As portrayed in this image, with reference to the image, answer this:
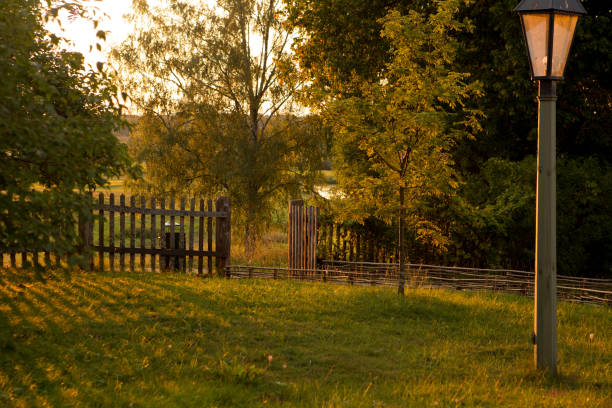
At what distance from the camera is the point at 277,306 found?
9578 millimetres

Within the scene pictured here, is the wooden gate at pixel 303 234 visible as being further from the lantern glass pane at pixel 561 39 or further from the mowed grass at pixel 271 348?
the lantern glass pane at pixel 561 39

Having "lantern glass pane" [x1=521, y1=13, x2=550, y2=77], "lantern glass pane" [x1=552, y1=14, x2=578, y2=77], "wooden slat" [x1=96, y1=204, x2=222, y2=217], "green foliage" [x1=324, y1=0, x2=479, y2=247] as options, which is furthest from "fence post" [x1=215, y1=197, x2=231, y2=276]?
"lantern glass pane" [x1=552, y1=14, x2=578, y2=77]

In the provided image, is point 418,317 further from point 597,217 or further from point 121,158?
point 597,217

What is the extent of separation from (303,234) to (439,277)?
11.9 feet

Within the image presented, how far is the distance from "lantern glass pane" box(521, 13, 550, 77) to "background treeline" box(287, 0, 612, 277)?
20.5ft

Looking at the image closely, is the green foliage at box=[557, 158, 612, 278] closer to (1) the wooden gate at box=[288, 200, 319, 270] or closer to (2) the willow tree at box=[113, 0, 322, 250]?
(1) the wooden gate at box=[288, 200, 319, 270]

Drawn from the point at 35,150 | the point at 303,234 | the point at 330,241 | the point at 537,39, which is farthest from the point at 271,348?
the point at 330,241

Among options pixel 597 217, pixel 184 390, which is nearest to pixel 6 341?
pixel 184 390

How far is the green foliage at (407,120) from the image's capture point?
1041cm

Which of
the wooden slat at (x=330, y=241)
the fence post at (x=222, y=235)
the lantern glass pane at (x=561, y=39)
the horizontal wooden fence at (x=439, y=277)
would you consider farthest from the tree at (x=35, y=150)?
the wooden slat at (x=330, y=241)

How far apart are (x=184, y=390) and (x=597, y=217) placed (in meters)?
11.8

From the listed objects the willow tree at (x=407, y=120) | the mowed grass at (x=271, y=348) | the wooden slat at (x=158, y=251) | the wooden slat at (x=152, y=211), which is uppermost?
the willow tree at (x=407, y=120)

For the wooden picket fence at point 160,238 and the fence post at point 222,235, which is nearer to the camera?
the wooden picket fence at point 160,238

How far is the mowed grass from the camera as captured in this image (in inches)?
223
